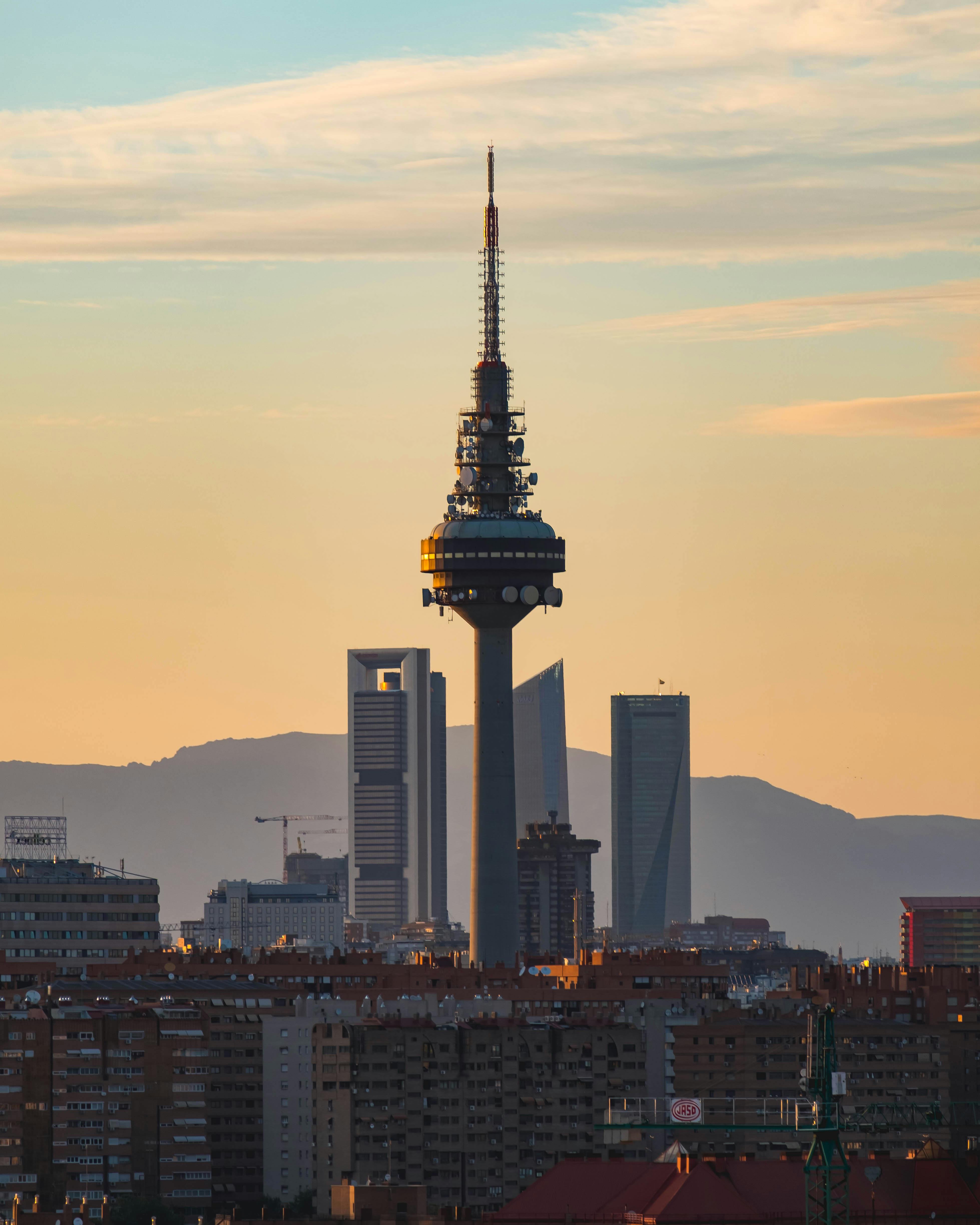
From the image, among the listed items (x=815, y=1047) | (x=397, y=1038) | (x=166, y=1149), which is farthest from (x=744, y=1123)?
(x=166, y=1149)

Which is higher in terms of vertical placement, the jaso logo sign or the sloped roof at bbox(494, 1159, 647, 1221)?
the jaso logo sign

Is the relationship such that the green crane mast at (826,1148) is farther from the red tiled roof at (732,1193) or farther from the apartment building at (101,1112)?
the apartment building at (101,1112)

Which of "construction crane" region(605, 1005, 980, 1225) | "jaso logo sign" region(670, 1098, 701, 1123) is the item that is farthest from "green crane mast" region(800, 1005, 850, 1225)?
"jaso logo sign" region(670, 1098, 701, 1123)

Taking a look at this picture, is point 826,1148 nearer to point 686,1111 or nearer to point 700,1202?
point 700,1202

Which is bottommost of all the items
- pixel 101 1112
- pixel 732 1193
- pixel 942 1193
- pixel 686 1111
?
pixel 942 1193

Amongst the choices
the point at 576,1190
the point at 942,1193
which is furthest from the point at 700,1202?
the point at 942,1193

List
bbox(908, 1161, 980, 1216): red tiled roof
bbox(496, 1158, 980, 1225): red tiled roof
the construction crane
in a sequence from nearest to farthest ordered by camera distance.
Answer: the construction crane, bbox(496, 1158, 980, 1225): red tiled roof, bbox(908, 1161, 980, 1216): red tiled roof

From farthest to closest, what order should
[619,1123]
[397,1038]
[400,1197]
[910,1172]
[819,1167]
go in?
[397,1038] → [619,1123] → [400,1197] → [910,1172] → [819,1167]

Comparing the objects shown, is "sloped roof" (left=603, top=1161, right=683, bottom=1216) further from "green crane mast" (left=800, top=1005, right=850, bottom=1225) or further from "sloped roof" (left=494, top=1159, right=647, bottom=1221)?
"green crane mast" (left=800, top=1005, right=850, bottom=1225)

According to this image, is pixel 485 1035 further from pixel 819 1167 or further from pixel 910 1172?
pixel 819 1167
